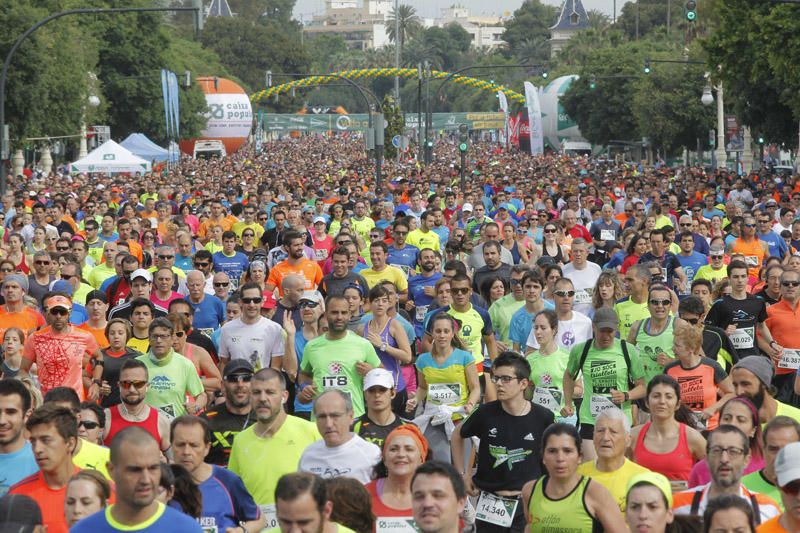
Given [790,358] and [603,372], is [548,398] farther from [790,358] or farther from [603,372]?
[790,358]

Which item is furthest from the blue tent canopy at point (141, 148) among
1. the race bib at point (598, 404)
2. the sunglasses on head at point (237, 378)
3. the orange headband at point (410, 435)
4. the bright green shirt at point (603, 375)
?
the orange headband at point (410, 435)

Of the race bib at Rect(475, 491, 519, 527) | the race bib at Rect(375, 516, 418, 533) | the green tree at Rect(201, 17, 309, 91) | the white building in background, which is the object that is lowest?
the race bib at Rect(475, 491, 519, 527)

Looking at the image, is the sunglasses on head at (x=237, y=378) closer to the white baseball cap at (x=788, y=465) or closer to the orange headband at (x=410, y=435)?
the orange headband at (x=410, y=435)

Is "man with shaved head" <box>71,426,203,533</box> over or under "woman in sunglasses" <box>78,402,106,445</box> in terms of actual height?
over

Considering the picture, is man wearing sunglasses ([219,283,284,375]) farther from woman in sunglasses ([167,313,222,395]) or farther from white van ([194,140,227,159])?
white van ([194,140,227,159])

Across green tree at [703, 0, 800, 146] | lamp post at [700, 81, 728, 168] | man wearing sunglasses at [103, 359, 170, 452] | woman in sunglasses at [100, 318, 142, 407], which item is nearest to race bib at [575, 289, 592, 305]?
woman in sunglasses at [100, 318, 142, 407]

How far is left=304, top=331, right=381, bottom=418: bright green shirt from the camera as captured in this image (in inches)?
396

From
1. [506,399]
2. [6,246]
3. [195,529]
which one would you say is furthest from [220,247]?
[195,529]

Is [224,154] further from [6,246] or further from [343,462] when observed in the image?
[343,462]

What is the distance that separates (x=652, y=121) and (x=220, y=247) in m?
51.9

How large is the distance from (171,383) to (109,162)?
108 ft

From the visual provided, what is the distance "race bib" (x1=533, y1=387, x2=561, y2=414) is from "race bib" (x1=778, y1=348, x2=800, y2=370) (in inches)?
101

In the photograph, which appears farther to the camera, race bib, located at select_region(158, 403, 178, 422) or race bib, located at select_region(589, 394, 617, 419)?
race bib, located at select_region(589, 394, 617, 419)

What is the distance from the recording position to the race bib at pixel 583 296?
14.2 metres
